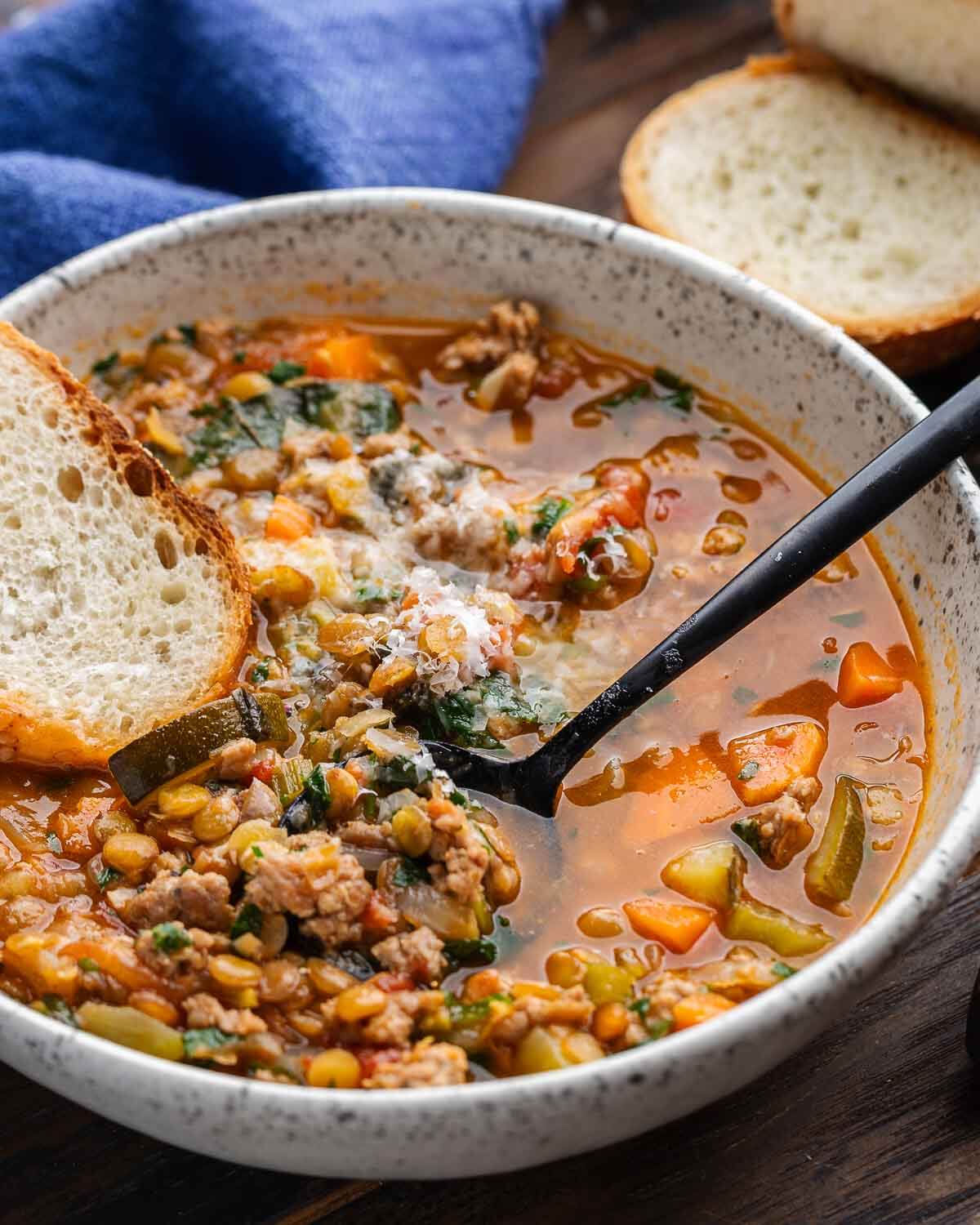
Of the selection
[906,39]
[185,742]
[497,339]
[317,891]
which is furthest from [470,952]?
[906,39]

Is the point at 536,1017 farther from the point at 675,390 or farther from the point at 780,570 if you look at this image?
the point at 675,390

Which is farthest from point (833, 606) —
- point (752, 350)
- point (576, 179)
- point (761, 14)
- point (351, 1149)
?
point (761, 14)

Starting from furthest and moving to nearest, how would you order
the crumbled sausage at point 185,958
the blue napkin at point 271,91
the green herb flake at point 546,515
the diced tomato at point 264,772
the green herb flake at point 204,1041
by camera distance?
the blue napkin at point 271,91 → the green herb flake at point 546,515 → the diced tomato at point 264,772 → the crumbled sausage at point 185,958 → the green herb flake at point 204,1041

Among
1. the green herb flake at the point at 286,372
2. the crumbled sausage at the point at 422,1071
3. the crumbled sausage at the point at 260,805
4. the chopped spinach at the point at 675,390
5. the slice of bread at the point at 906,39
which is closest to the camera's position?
the crumbled sausage at the point at 422,1071

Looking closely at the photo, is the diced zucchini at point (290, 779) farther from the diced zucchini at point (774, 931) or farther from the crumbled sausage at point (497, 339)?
the crumbled sausage at point (497, 339)

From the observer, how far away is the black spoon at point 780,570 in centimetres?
336

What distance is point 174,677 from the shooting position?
3736 millimetres

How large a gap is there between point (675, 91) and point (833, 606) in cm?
316

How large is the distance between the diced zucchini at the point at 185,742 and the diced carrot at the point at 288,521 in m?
0.67

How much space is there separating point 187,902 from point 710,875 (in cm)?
120

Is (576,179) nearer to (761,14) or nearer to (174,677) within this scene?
(761,14)

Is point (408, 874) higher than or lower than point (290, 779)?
higher

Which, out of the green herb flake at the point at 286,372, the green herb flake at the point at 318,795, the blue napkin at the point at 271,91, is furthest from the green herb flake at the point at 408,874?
the blue napkin at the point at 271,91

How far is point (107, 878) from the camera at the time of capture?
3.34m
